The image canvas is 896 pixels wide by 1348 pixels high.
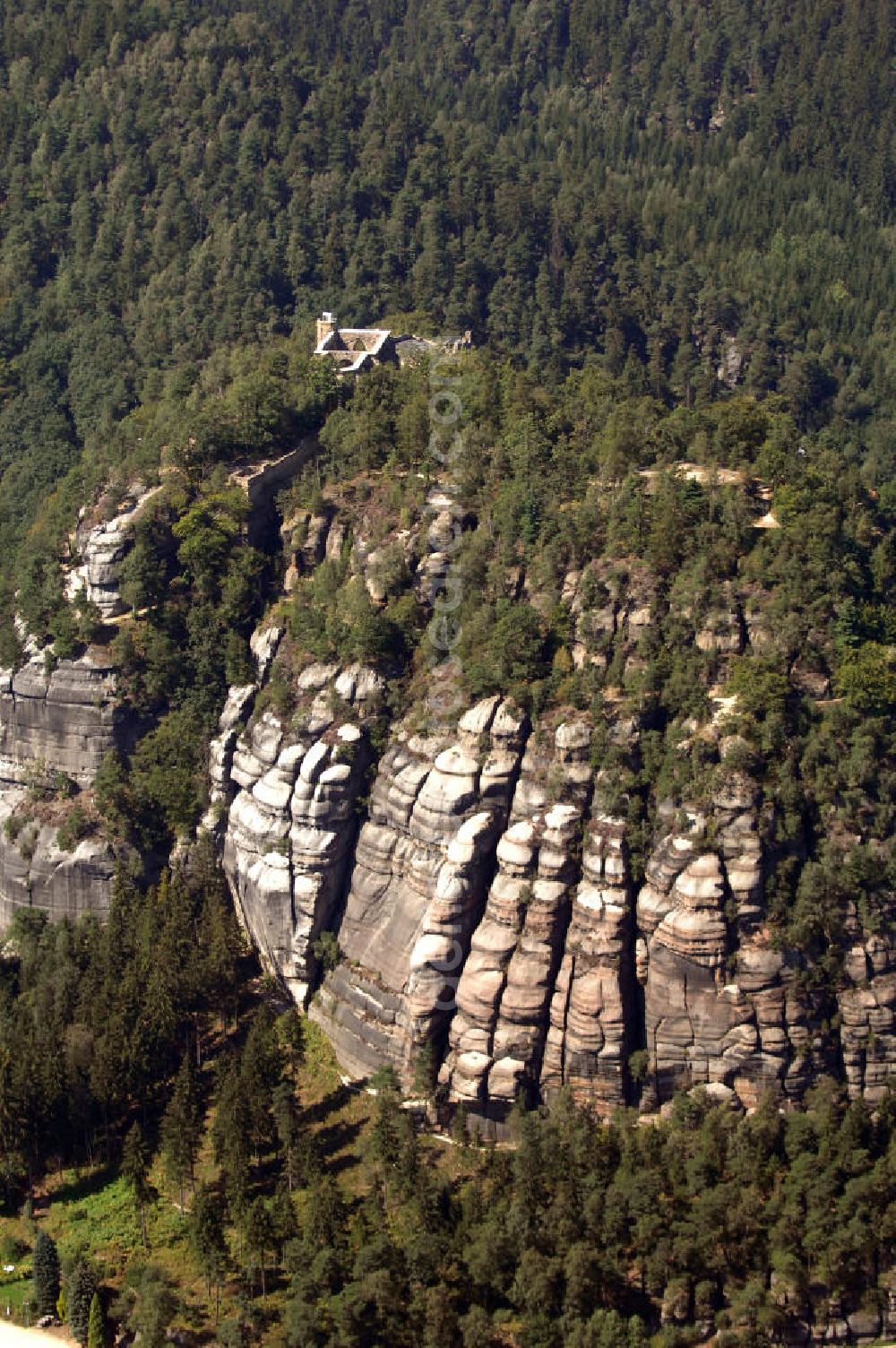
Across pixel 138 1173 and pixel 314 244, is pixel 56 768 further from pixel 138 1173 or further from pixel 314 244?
pixel 314 244

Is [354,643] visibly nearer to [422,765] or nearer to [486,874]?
[422,765]

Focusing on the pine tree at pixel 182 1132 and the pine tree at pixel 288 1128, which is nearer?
the pine tree at pixel 182 1132

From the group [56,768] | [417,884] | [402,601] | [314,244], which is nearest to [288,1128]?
[417,884]

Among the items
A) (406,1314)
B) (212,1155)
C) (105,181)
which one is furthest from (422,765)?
(105,181)

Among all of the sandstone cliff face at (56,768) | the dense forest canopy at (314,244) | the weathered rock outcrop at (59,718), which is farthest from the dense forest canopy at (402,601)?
the weathered rock outcrop at (59,718)

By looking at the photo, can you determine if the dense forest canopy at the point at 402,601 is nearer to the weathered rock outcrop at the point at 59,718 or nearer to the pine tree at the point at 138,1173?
the pine tree at the point at 138,1173

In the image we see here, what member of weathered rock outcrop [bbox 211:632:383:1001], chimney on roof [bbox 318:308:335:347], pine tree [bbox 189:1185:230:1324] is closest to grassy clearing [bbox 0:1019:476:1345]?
pine tree [bbox 189:1185:230:1324]
